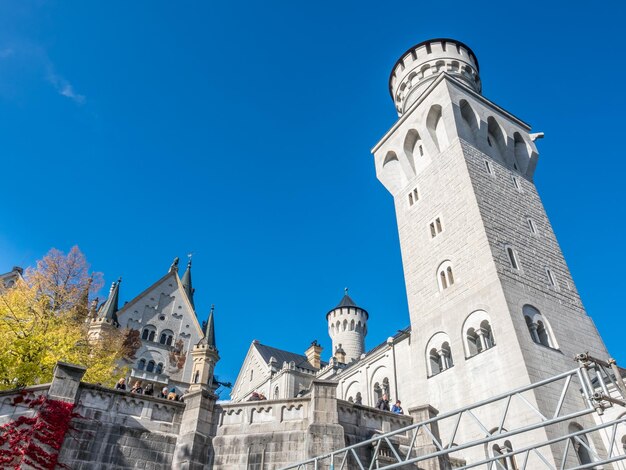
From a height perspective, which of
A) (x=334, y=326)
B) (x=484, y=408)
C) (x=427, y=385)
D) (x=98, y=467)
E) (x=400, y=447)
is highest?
(x=334, y=326)

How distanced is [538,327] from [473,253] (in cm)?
454

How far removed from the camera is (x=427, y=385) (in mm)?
23000

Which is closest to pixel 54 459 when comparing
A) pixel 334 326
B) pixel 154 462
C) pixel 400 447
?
pixel 154 462

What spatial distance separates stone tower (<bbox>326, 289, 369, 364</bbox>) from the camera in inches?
2180

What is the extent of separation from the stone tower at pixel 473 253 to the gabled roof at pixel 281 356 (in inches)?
990

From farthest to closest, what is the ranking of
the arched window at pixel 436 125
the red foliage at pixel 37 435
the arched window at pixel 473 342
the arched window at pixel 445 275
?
the arched window at pixel 436 125, the arched window at pixel 445 275, the arched window at pixel 473 342, the red foliage at pixel 37 435

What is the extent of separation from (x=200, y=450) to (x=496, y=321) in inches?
527

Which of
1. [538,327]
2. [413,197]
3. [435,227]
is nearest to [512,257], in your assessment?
[538,327]

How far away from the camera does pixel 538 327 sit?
21.0 meters

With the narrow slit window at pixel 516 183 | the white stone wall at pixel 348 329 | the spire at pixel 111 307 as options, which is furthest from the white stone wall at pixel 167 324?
the narrow slit window at pixel 516 183

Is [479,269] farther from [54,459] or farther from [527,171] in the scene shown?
[54,459]

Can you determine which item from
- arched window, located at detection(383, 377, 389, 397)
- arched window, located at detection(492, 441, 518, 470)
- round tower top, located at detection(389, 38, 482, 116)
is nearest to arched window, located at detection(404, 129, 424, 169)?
round tower top, located at detection(389, 38, 482, 116)

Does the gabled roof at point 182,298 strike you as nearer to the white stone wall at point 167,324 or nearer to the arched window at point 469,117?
the white stone wall at point 167,324

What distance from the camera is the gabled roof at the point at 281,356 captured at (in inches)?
1950
